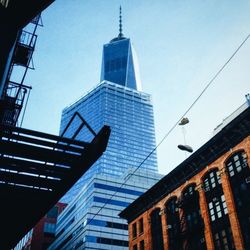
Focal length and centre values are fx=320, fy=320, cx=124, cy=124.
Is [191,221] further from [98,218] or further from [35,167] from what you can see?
[98,218]

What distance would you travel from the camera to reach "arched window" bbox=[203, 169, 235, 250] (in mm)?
25516

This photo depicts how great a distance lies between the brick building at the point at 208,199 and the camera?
83.4 ft

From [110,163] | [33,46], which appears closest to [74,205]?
[33,46]

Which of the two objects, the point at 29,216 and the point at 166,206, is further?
the point at 166,206

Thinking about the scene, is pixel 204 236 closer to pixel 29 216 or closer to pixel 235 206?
pixel 235 206

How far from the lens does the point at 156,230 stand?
35.1 metres

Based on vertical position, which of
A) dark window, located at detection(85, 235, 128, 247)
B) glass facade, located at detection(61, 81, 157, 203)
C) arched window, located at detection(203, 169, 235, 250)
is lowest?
arched window, located at detection(203, 169, 235, 250)

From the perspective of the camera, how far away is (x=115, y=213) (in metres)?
72.1

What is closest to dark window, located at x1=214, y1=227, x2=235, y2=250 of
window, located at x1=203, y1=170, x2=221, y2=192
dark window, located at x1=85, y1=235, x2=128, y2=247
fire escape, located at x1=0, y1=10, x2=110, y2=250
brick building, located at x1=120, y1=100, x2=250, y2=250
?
brick building, located at x1=120, y1=100, x2=250, y2=250

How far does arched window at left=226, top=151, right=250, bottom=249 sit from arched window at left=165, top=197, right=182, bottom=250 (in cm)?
744

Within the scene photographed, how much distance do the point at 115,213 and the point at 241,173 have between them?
50107mm

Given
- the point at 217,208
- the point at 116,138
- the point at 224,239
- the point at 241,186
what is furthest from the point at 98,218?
the point at 116,138

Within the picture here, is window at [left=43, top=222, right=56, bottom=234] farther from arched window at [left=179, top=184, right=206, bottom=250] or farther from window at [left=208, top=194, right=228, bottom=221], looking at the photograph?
window at [left=208, top=194, right=228, bottom=221]

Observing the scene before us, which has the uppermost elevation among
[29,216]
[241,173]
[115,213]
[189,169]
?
[115,213]
